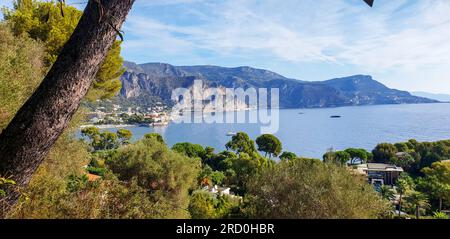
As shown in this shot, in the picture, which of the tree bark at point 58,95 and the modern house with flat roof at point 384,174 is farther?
the modern house with flat roof at point 384,174

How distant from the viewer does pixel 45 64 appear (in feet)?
38.2

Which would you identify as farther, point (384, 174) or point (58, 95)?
point (384, 174)

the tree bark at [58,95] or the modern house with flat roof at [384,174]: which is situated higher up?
the tree bark at [58,95]

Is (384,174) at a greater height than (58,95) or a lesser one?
lesser

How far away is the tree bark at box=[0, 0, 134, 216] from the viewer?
1637mm

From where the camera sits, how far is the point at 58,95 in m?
1.64

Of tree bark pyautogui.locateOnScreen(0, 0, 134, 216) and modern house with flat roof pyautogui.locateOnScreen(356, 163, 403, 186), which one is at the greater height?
tree bark pyautogui.locateOnScreen(0, 0, 134, 216)

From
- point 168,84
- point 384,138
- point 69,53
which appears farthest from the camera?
point 168,84

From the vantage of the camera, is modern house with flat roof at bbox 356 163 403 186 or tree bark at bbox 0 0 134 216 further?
modern house with flat roof at bbox 356 163 403 186

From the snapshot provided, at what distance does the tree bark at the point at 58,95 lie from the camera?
5.37 ft
